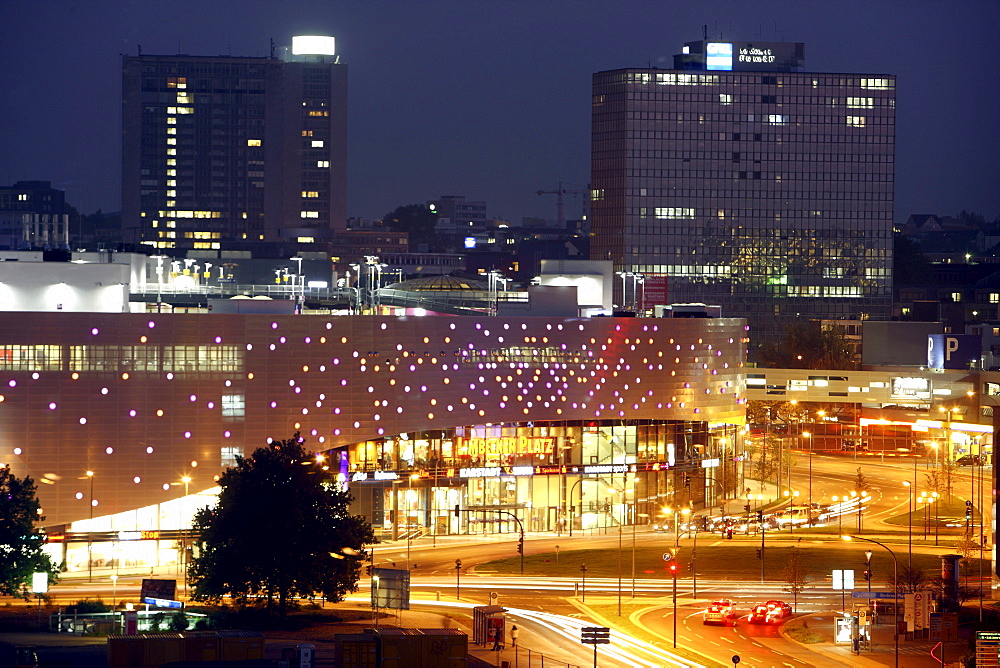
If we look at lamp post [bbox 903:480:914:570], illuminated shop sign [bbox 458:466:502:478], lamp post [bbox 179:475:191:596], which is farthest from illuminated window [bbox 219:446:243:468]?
lamp post [bbox 903:480:914:570]

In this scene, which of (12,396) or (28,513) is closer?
(28,513)

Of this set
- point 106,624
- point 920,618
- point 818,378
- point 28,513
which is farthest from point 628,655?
point 818,378

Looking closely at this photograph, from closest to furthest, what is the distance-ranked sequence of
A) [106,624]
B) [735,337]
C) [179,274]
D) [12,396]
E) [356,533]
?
[106,624] < [356,533] < [12,396] < [735,337] < [179,274]

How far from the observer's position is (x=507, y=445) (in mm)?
137000

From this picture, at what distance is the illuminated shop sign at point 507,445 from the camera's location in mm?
135750

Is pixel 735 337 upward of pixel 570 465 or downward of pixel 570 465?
upward

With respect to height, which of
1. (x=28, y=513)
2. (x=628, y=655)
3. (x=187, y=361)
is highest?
(x=187, y=361)

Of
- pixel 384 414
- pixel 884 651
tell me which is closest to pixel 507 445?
pixel 384 414

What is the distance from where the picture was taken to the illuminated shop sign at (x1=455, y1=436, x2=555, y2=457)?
445 ft

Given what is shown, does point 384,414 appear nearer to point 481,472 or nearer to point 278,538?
point 481,472

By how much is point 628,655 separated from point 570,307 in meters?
64.8

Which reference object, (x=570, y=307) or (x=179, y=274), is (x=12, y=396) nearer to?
(x=570, y=307)

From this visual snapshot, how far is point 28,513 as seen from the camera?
104 m

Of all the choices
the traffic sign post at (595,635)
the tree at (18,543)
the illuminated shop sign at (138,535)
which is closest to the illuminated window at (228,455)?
the illuminated shop sign at (138,535)
